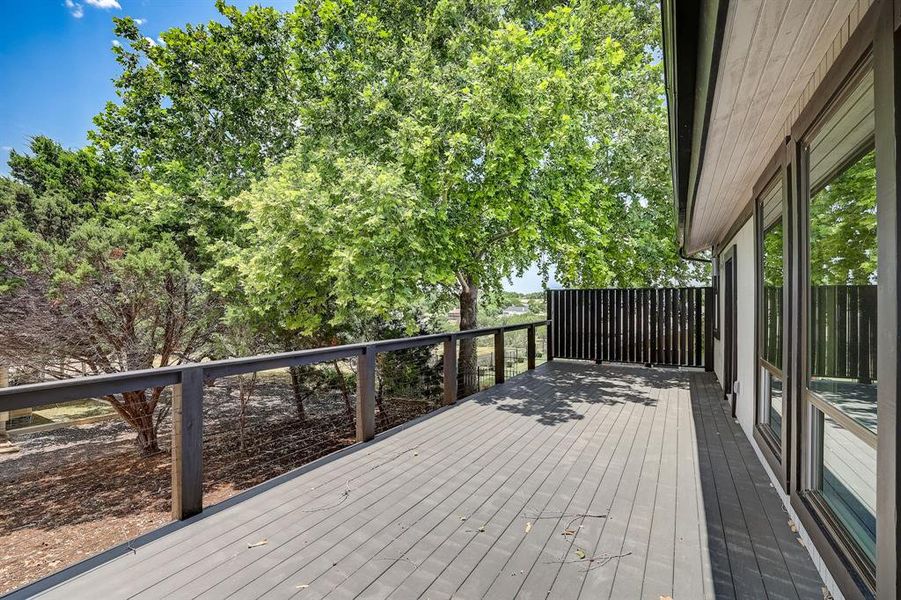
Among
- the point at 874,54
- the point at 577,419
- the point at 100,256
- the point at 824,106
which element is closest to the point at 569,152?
the point at 577,419

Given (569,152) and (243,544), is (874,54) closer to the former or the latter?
(243,544)

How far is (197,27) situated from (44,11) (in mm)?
7698

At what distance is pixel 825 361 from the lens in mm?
1950

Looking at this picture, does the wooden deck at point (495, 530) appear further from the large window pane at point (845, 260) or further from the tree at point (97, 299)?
the tree at point (97, 299)

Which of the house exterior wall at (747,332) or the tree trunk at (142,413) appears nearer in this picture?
the house exterior wall at (747,332)

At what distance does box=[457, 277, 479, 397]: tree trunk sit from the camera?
946 cm

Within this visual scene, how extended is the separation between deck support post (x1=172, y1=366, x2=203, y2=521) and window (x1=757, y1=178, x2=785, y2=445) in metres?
3.50

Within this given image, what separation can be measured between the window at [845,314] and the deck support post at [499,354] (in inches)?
160

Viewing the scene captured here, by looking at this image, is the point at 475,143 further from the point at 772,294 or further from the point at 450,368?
the point at 772,294

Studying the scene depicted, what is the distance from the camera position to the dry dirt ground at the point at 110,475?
499 cm

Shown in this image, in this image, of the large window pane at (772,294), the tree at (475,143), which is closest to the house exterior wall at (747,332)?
the large window pane at (772,294)

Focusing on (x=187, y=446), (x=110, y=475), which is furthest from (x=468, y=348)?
(x=187, y=446)

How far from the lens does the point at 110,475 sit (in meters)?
6.91

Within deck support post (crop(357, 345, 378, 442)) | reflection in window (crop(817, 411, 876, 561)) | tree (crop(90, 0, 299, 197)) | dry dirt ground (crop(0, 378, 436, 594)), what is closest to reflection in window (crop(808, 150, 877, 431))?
reflection in window (crop(817, 411, 876, 561))
